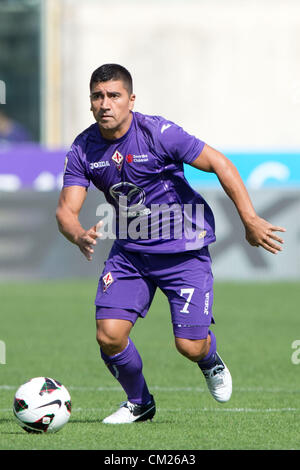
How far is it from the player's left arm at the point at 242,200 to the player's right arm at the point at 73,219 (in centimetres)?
78

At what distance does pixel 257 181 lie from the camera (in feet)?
54.3

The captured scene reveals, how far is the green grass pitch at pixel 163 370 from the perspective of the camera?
6.21 m

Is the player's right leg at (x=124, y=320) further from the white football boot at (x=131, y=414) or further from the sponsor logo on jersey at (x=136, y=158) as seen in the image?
the sponsor logo on jersey at (x=136, y=158)

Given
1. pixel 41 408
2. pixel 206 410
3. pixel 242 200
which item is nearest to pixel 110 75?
pixel 242 200

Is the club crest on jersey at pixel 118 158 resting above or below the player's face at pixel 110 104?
below

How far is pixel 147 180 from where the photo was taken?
685 cm

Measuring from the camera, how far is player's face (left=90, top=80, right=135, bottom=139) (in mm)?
6688

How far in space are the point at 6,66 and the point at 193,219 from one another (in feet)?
60.3

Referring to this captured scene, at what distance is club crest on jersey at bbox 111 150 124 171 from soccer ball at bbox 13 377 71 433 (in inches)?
57.4

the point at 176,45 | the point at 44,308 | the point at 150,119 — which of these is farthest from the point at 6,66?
the point at 150,119

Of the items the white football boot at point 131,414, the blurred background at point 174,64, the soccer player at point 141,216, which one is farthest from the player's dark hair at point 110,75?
the blurred background at point 174,64

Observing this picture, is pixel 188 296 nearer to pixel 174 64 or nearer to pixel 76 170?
pixel 76 170
